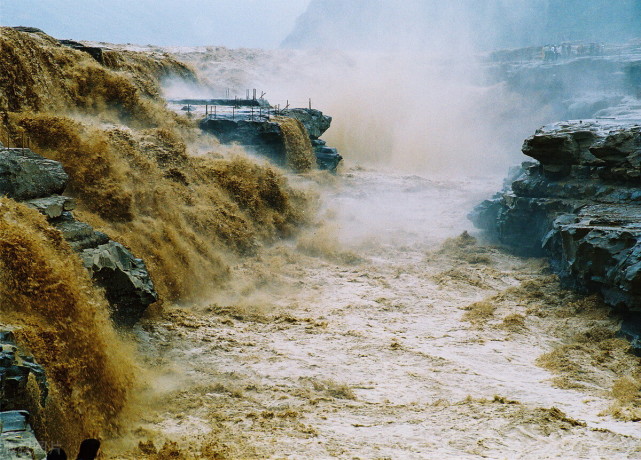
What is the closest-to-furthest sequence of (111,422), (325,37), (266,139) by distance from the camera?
1. (111,422)
2. (266,139)
3. (325,37)

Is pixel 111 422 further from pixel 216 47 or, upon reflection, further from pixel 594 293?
pixel 216 47

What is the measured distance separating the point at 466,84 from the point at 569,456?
3619 centimetres

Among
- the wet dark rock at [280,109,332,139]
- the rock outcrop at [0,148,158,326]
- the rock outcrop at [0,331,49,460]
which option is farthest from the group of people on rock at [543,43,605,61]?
the rock outcrop at [0,331,49,460]

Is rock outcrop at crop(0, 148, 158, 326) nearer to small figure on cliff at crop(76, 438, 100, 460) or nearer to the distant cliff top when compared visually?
small figure on cliff at crop(76, 438, 100, 460)

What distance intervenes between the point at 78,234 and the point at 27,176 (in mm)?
1027

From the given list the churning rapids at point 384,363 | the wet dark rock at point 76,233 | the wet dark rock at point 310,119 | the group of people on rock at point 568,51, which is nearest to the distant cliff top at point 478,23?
the group of people on rock at point 568,51

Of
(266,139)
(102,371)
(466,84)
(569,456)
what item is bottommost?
(569,456)

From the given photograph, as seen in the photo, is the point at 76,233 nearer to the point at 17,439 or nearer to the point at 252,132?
the point at 17,439

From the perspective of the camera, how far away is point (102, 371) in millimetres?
6910

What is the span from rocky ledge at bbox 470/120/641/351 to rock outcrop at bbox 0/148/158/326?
7.93m

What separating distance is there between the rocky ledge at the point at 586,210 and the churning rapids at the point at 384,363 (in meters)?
0.63

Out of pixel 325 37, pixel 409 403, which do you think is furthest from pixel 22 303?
pixel 325 37

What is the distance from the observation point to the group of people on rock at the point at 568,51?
3731cm

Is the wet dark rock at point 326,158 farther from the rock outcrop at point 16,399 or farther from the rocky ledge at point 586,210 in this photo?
the rock outcrop at point 16,399
